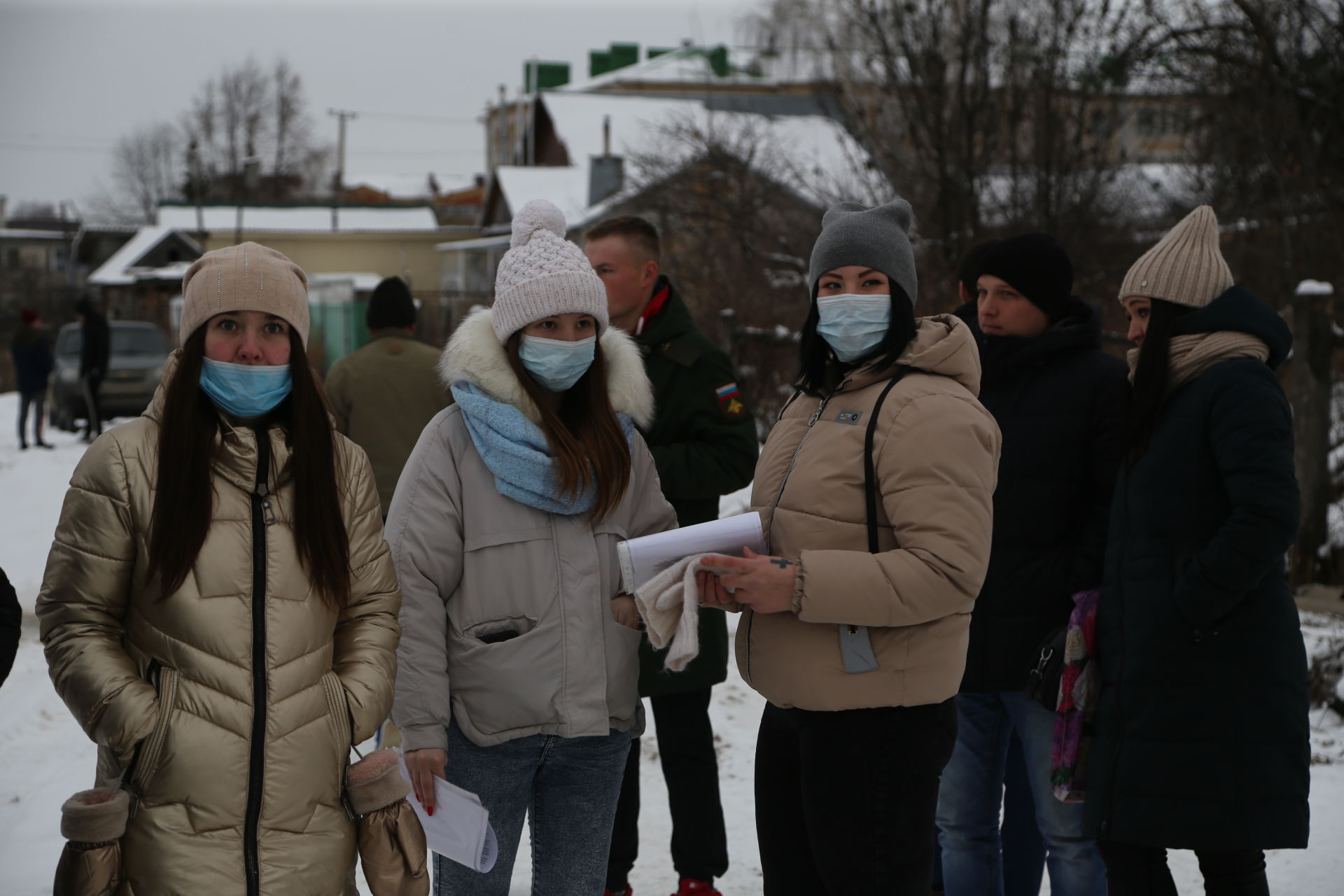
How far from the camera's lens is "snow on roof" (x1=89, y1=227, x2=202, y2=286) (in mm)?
46094

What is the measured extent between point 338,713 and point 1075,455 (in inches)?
82.4

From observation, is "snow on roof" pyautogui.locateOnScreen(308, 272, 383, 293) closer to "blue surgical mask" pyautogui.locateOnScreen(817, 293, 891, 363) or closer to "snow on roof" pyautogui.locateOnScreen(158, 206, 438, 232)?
"snow on roof" pyautogui.locateOnScreen(158, 206, 438, 232)

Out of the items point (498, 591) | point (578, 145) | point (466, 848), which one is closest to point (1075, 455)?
point (498, 591)

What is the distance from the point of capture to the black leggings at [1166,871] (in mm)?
2840

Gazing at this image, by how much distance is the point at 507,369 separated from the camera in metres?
2.72

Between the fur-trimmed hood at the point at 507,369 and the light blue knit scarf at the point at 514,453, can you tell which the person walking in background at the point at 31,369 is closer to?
the fur-trimmed hood at the point at 507,369

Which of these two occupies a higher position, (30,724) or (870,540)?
(870,540)

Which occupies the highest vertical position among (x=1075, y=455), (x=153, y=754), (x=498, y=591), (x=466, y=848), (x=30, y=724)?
(x=1075, y=455)

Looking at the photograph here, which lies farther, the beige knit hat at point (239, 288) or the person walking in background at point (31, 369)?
the person walking in background at point (31, 369)

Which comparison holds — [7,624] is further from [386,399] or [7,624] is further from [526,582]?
[386,399]

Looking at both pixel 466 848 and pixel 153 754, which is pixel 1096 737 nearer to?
pixel 466 848

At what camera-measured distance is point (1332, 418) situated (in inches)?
279

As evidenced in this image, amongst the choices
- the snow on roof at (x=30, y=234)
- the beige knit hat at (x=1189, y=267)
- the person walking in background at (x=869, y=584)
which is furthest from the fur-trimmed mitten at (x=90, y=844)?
the snow on roof at (x=30, y=234)

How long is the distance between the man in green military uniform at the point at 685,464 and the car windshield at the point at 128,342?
18020 millimetres
